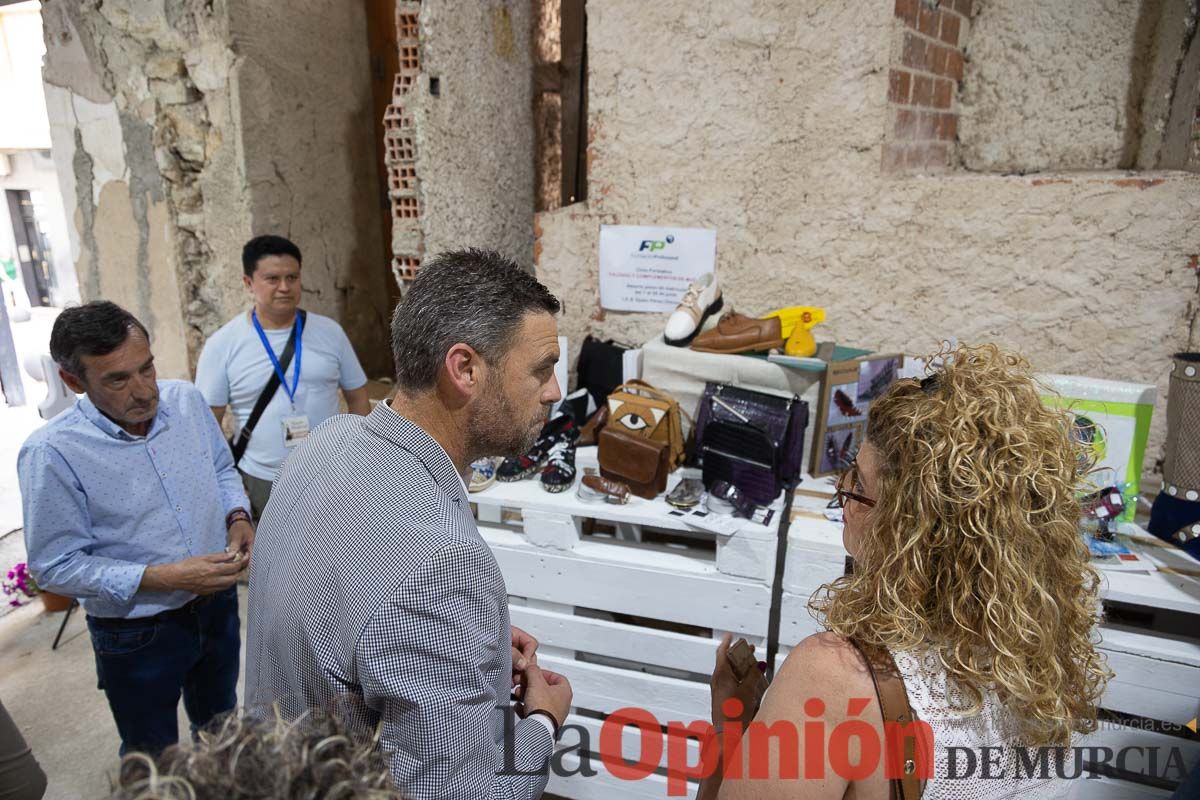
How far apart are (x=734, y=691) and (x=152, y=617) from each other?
64.8 inches

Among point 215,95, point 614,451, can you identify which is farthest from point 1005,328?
point 215,95

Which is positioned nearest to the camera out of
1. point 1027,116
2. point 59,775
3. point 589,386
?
point 59,775

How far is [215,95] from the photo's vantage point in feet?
11.2

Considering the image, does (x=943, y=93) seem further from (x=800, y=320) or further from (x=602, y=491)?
(x=602, y=491)

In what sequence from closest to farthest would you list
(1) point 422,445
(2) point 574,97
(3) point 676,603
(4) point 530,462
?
(1) point 422,445 < (3) point 676,603 < (4) point 530,462 < (2) point 574,97

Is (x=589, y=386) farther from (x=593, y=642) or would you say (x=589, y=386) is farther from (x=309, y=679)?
(x=309, y=679)

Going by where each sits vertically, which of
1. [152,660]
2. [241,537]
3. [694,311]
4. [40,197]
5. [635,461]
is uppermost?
[40,197]

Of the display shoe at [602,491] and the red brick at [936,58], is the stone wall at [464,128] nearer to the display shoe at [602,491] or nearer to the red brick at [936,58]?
the display shoe at [602,491]

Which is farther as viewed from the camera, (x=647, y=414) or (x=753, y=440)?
(x=647, y=414)

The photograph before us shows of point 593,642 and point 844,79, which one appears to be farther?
point 844,79

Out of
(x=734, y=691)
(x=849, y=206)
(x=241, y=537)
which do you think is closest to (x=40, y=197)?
(x=241, y=537)

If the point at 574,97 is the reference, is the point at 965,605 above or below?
below

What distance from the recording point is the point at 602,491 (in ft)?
7.56

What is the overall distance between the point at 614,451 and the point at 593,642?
2.05ft
